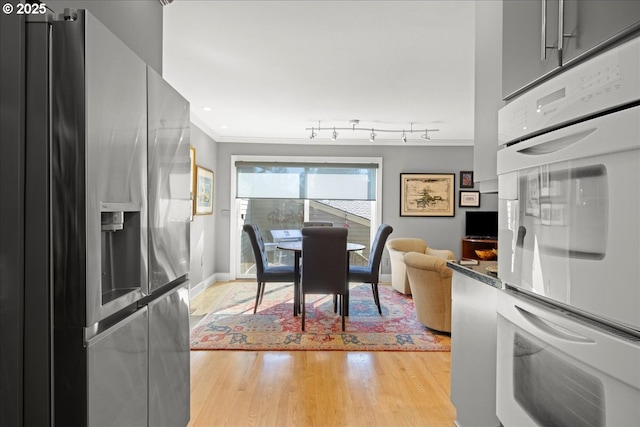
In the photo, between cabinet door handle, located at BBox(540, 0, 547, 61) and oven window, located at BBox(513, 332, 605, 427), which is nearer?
oven window, located at BBox(513, 332, 605, 427)

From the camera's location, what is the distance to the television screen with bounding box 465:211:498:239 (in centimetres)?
639

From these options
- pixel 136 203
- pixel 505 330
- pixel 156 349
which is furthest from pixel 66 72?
pixel 505 330

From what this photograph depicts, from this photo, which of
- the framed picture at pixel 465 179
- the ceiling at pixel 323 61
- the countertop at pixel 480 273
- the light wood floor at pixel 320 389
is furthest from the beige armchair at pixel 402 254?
the countertop at pixel 480 273

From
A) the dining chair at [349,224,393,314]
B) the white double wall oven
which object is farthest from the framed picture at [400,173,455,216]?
the white double wall oven

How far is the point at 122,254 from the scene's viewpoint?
46.8 inches

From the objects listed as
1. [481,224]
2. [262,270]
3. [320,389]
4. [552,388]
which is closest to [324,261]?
[262,270]

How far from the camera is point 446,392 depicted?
8.31ft

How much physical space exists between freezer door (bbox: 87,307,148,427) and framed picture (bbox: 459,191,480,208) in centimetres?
621

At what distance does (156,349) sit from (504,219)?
1.32 metres

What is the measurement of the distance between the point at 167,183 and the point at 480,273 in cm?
136

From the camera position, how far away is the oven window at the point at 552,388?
88 cm

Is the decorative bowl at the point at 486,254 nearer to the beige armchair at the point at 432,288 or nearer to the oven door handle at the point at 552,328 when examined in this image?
the beige armchair at the point at 432,288

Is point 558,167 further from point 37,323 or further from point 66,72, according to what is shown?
point 37,323

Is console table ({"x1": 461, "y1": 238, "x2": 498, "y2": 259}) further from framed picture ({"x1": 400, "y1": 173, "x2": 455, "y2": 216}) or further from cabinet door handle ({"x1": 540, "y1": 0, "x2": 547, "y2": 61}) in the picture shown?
cabinet door handle ({"x1": 540, "y1": 0, "x2": 547, "y2": 61})
